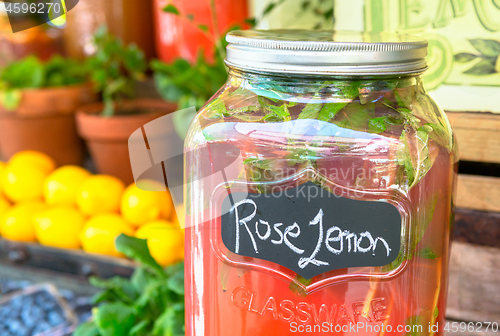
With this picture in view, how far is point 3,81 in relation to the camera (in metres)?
0.95

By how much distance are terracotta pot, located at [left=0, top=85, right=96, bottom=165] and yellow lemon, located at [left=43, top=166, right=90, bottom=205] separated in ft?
0.43

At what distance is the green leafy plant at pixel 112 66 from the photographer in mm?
847

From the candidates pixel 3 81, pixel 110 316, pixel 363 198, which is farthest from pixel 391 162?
pixel 3 81

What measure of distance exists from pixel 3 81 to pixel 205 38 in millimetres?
481

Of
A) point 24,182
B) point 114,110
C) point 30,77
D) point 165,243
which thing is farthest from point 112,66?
point 165,243

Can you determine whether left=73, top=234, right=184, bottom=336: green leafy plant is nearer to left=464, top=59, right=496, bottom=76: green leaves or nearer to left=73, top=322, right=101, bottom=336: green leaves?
left=73, top=322, right=101, bottom=336: green leaves

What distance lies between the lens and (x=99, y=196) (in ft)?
2.65

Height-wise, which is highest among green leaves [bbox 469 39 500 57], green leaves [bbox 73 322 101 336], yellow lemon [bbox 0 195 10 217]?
green leaves [bbox 469 39 500 57]

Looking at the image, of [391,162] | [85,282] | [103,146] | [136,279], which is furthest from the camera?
[103,146]

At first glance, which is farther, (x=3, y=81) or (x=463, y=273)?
(x=3, y=81)

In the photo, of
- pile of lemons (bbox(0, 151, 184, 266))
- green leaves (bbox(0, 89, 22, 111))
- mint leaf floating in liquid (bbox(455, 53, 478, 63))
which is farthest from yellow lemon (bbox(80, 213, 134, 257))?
mint leaf floating in liquid (bbox(455, 53, 478, 63))

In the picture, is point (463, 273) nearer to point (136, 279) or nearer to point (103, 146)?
point (136, 279)

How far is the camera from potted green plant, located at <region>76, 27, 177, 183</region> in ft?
2.80

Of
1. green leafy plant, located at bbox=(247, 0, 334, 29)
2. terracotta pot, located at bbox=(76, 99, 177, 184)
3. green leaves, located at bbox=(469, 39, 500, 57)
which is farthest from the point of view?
terracotta pot, located at bbox=(76, 99, 177, 184)
